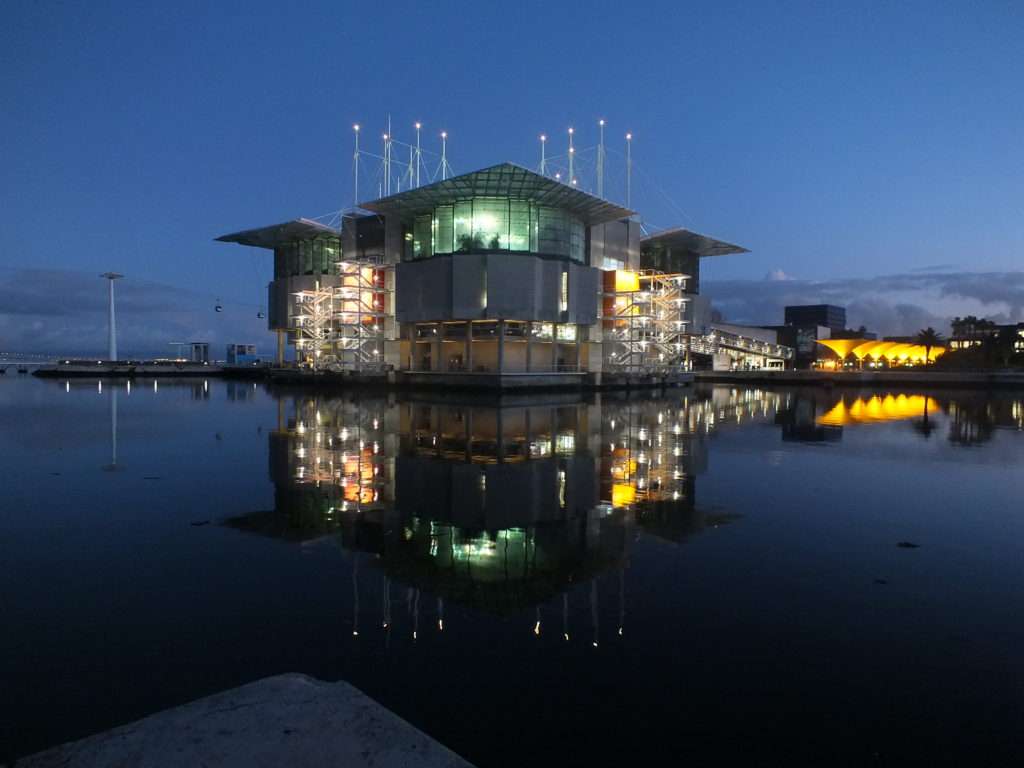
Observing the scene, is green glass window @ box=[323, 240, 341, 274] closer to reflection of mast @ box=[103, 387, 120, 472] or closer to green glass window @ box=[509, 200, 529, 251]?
green glass window @ box=[509, 200, 529, 251]

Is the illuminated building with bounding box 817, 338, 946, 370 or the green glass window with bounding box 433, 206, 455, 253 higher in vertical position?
the green glass window with bounding box 433, 206, 455, 253

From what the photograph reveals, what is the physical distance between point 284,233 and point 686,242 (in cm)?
4815

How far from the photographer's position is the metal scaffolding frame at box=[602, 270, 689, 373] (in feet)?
202

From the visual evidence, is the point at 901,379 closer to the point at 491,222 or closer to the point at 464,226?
the point at 491,222

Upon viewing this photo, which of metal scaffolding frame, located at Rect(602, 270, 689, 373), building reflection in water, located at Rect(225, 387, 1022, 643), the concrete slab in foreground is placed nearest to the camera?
the concrete slab in foreground

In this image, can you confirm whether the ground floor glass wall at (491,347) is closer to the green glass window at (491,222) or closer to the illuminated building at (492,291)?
the illuminated building at (492,291)

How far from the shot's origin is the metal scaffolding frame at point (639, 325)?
61656mm

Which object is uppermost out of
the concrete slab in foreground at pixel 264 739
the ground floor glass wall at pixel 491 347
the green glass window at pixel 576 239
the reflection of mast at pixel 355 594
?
the green glass window at pixel 576 239

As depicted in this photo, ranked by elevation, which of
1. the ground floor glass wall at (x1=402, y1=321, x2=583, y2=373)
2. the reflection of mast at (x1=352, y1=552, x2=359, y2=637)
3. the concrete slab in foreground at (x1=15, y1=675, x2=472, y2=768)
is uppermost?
the ground floor glass wall at (x1=402, y1=321, x2=583, y2=373)

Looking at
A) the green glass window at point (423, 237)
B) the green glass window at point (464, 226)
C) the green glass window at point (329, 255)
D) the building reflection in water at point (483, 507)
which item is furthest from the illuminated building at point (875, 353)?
the building reflection in water at point (483, 507)

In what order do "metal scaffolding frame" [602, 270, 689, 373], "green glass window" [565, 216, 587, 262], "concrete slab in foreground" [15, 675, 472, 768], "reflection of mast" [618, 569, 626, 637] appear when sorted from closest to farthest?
"concrete slab in foreground" [15, 675, 472, 768]
"reflection of mast" [618, 569, 626, 637]
"green glass window" [565, 216, 587, 262]
"metal scaffolding frame" [602, 270, 689, 373]

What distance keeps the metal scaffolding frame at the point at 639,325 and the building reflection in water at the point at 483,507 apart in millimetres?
40696

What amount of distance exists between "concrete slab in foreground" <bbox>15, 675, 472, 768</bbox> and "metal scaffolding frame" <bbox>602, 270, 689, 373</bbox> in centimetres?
5864

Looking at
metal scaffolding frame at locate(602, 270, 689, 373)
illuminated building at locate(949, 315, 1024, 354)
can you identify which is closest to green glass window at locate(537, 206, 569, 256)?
metal scaffolding frame at locate(602, 270, 689, 373)
